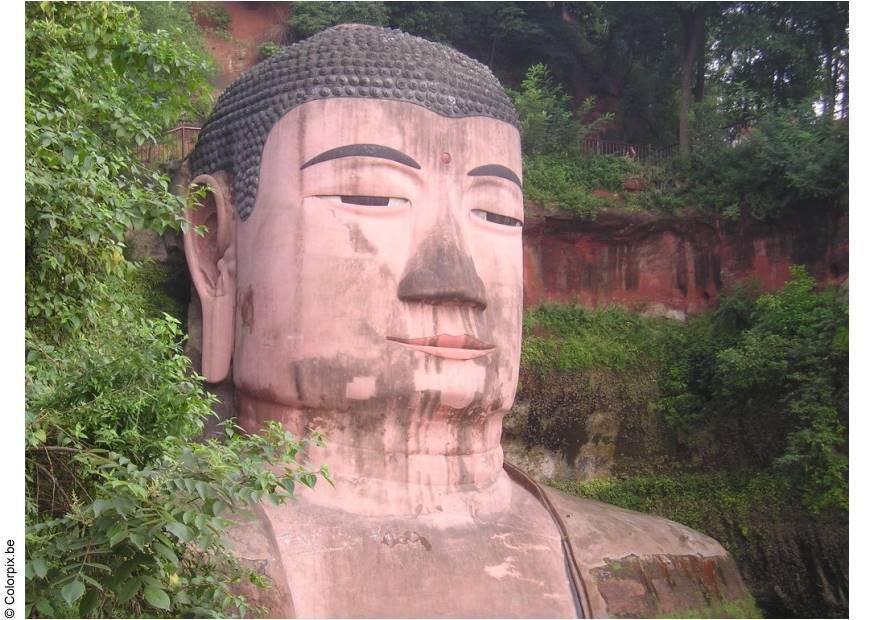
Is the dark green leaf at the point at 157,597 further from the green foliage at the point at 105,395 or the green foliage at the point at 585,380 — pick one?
the green foliage at the point at 585,380

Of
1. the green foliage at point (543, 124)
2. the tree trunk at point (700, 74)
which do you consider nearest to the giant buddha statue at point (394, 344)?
the green foliage at point (543, 124)

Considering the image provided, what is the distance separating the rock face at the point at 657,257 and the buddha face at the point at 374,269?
4.32 metres

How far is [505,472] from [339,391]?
1.81 m

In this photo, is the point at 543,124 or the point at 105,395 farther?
the point at 543,124

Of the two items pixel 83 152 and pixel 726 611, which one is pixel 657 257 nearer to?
pixel 726 611

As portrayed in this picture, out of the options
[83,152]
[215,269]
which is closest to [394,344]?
[215,269]

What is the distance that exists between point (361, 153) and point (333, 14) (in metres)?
7.81

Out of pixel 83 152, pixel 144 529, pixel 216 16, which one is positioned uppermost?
pixel 216 16

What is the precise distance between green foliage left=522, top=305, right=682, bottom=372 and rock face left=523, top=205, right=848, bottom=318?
0.96 ft

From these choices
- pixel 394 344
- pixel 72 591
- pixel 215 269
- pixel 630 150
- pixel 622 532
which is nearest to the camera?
pixel 72 591

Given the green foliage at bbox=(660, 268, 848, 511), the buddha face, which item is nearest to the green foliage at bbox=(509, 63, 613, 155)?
the green foliage at bbox=(660, 268, 848, 511)

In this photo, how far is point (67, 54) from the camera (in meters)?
5.97

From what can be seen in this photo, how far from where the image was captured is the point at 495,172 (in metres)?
8.06

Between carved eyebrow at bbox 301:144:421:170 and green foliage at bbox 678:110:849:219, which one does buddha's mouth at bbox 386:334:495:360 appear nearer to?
carved eyebrow at bbox 301:144:421:170
